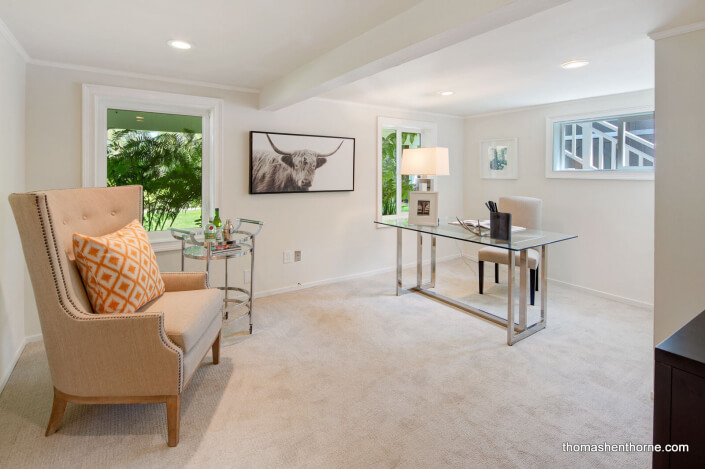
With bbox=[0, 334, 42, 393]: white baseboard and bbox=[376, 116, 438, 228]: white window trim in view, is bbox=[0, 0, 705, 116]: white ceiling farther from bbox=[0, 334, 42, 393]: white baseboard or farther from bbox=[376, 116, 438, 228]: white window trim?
bbox=[0, 334, 42, 393]: white baseboard

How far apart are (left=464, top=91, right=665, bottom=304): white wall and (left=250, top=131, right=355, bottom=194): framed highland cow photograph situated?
2.17 meters

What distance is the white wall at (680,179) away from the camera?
80.0 inches

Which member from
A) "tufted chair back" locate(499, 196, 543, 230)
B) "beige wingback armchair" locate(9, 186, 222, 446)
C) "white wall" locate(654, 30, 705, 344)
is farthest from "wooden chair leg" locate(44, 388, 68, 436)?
"tufted chair back" locate(499, 196, 543, 230)

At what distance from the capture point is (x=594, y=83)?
138 inches

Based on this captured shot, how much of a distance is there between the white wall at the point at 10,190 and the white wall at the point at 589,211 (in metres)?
4.90

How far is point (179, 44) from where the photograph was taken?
8.21 feet

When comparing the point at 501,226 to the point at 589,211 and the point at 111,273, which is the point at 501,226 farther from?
the point at 111,273

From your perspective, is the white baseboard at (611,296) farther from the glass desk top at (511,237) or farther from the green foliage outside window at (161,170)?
the green foliage outside window at (161,170)

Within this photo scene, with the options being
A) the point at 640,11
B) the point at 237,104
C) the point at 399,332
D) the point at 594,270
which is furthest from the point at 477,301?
the point at 237,104

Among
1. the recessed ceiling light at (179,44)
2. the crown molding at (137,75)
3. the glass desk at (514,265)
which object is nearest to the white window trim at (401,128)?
the glass desk at (514,265)

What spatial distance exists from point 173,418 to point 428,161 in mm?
3017

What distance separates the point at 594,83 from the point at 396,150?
2.29 m

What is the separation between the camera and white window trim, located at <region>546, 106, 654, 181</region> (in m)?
3.75

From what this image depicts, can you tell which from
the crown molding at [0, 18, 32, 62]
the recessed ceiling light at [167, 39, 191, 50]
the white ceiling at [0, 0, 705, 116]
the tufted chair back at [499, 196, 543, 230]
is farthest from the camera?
the tufted chair back at [499, 196, 543, 230]
